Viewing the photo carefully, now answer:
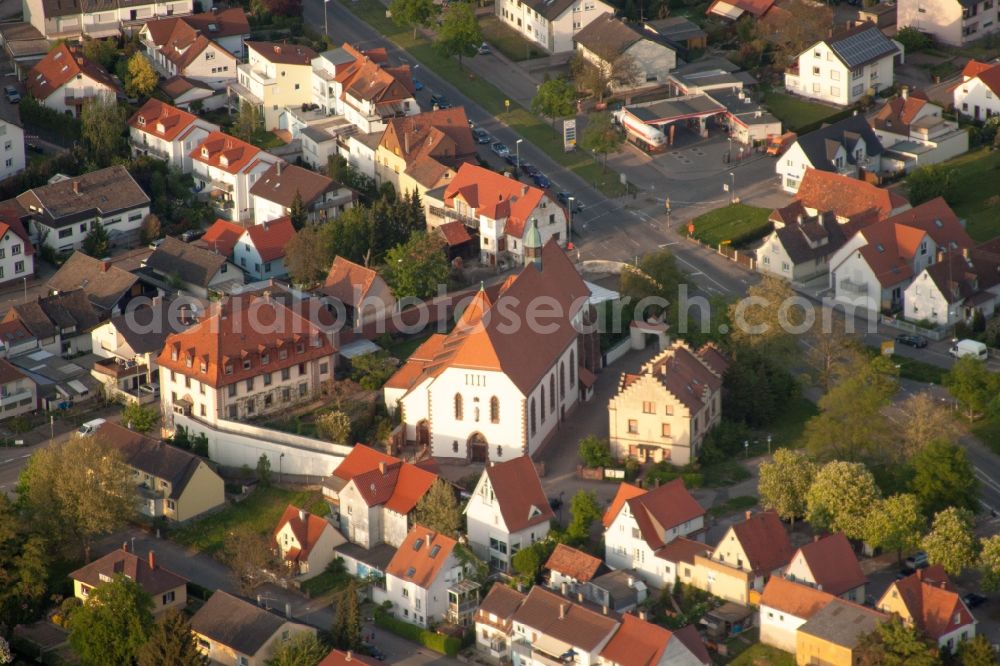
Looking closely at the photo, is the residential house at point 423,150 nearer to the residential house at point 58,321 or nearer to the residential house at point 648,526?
the residential house at point 58,321

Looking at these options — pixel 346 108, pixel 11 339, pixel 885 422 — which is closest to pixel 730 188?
pixel 346 108

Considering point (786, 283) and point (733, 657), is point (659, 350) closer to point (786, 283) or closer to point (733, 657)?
point (786, 283)

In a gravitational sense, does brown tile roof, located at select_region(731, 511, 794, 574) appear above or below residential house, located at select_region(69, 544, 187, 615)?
above

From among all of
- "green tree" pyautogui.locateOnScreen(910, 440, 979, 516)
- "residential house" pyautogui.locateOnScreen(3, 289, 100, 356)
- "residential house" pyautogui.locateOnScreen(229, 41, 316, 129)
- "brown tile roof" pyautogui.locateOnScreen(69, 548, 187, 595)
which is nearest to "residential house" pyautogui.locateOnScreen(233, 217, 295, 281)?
"residential house" pyautogui.locateOnScreen(3, 289, 100, 356)

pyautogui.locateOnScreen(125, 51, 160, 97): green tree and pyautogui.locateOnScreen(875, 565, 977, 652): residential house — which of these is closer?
pyautogui.locateOnScreen(875, 565, 977, 652): residential house

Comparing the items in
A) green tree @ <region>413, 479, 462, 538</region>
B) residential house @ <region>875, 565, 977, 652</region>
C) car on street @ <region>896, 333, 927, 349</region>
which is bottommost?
car on street @ <region>896, 333, 927, 349</region>

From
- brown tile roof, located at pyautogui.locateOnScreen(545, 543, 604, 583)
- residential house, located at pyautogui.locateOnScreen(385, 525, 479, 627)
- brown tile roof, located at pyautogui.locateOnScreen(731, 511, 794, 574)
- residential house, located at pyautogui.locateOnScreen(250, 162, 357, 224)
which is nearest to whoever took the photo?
brown tile roof, located at pyautogui.locateOnScreen(731, 511, 794, 574)

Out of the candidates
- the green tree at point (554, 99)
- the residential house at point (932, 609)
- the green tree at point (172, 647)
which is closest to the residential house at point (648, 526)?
the residential house at point (932, 609)

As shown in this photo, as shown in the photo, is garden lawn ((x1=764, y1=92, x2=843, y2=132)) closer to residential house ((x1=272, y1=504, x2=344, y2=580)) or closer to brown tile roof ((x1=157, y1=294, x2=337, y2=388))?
brown tile roof ((x1=157, y1=294, x2=337, y2=388))
